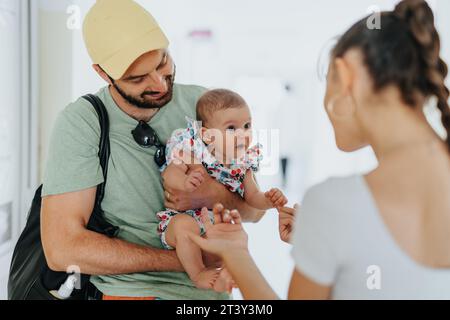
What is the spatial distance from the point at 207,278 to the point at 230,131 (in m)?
0.42

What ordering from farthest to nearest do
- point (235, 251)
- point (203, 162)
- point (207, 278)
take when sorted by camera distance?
1. point (203, 162)
2. point (207, 278)
3. point (235, 251)

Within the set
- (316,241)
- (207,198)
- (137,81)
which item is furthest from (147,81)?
(316,241)

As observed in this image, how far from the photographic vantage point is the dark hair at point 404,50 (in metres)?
0.67

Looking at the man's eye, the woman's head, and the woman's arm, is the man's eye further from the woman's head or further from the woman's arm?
the woman's arm

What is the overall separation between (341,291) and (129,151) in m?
0.69

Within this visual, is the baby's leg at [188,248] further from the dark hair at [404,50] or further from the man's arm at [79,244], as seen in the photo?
the dark hair at [404,50]

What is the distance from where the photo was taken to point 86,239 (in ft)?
3.51

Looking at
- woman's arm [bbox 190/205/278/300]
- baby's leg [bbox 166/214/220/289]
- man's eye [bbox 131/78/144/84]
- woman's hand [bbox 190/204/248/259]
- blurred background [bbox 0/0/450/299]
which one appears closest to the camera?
woman's arm [bbox 190/205/278/300]

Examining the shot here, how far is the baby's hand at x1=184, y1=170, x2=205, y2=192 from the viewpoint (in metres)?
1.10

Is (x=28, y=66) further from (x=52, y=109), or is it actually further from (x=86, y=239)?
(x=86, y=239)

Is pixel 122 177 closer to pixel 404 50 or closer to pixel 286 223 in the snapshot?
pixel 286 223

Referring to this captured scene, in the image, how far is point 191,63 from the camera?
1439 mm

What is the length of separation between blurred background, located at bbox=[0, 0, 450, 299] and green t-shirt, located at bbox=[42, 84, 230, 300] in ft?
0.99

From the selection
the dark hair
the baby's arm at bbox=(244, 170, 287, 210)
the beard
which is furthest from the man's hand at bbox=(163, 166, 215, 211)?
the dark hair
